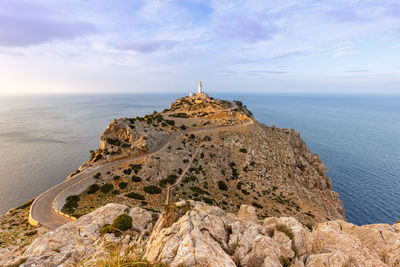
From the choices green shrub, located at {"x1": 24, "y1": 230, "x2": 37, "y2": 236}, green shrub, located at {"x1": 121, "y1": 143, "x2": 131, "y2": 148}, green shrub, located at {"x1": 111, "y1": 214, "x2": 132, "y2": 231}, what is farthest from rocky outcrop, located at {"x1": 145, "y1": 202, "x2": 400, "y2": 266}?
green shrub, located at {"x1": 121, "y1": 143, "x2": 131, "y2": 148}

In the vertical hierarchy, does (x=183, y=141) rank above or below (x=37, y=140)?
above

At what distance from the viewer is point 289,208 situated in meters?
43.5

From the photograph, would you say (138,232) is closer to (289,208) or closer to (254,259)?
(254,259)

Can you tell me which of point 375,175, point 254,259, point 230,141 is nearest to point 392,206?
point 375,175

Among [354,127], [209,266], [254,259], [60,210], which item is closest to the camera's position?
[209,266]

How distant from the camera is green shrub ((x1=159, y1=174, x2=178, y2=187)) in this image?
40062 millimetres

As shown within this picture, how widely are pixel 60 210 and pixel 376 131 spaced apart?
21273 cm

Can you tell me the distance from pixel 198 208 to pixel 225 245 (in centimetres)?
460

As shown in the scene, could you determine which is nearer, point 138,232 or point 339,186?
point 138,232

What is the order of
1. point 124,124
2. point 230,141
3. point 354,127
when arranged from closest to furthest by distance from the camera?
point 124,124
point 230,141
point 354,127

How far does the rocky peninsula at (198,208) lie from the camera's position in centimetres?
1054

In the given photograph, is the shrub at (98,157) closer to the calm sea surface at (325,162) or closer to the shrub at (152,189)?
the shrub at (152,189)

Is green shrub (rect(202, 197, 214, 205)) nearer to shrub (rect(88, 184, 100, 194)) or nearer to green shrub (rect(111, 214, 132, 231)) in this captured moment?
shrub (rect(88, 184, 100, 194))

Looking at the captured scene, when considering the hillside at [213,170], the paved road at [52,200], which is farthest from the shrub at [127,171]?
the paved road at [52,200]
